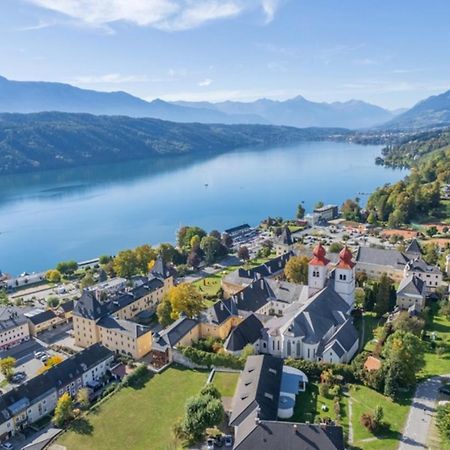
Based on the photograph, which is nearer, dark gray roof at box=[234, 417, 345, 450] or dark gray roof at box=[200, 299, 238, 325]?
dark gray roof at box=[234, 417, 345, 450]

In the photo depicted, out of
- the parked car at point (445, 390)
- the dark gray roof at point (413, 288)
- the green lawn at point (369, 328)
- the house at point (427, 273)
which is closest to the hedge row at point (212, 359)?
the green lawn at point (369, 328)

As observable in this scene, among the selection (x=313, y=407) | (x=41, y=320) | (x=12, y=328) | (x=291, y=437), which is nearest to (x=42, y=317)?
(x=41, y=320)

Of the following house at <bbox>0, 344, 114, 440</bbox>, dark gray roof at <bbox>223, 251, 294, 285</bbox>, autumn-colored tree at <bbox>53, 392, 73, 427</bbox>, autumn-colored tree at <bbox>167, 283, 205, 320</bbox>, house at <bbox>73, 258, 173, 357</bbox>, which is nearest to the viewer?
autumn-colored tree at <bbox>53, 392, 73, 427</bbox>

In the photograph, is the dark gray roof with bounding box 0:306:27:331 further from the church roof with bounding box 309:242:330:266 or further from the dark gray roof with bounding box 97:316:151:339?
the church roof with bounding box 309:242:330:266

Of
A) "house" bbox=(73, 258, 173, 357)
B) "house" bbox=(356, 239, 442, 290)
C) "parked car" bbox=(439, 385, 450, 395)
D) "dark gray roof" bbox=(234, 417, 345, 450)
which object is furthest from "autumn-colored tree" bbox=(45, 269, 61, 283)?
"parked car" bbox=(439, 385, 450, 395)

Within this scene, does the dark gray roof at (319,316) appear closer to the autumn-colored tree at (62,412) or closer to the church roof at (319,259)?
the church roof at (319,259)

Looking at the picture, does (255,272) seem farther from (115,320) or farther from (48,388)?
(48,388)

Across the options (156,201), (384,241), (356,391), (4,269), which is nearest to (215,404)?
(356,391)
